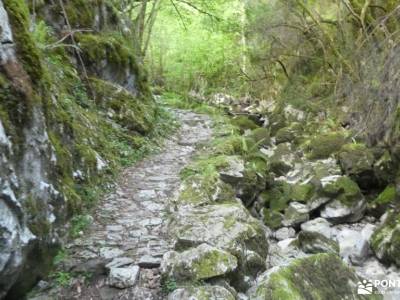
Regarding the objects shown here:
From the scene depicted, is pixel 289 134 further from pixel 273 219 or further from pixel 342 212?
pixel 273 219

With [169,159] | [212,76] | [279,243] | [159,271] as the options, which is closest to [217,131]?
[169,159]

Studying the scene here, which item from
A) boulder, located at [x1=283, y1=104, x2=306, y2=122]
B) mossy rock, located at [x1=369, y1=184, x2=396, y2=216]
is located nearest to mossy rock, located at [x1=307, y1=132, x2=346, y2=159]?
mossy rock, located at [x1=369, y1=184, x2=396, y2=216]

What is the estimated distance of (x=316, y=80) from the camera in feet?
48.1

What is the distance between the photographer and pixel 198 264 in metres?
3.42

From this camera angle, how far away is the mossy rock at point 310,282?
3270mm

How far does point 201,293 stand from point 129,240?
3.88ft

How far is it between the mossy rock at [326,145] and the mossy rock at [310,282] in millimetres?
6263

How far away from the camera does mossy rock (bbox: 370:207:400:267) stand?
5140 mm

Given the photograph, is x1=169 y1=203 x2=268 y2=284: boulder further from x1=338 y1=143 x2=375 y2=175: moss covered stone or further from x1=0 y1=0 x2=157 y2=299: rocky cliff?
x1=338 y1=143 x2=375 y2=175: moss covered stone

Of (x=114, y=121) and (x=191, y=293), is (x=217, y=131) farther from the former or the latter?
(x=191, y=293)

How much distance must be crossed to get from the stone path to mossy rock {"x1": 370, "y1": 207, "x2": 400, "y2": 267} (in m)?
2.84

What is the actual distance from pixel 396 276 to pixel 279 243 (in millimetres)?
1624

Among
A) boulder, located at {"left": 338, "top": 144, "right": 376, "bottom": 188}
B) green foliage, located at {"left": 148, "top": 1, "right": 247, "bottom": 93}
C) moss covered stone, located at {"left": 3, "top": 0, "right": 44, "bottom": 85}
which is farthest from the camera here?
green foliage, located at {"left": 148, "top": 1, "right": 247, "bottom": 93}

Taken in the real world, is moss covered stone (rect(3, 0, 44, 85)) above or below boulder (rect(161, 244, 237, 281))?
above
